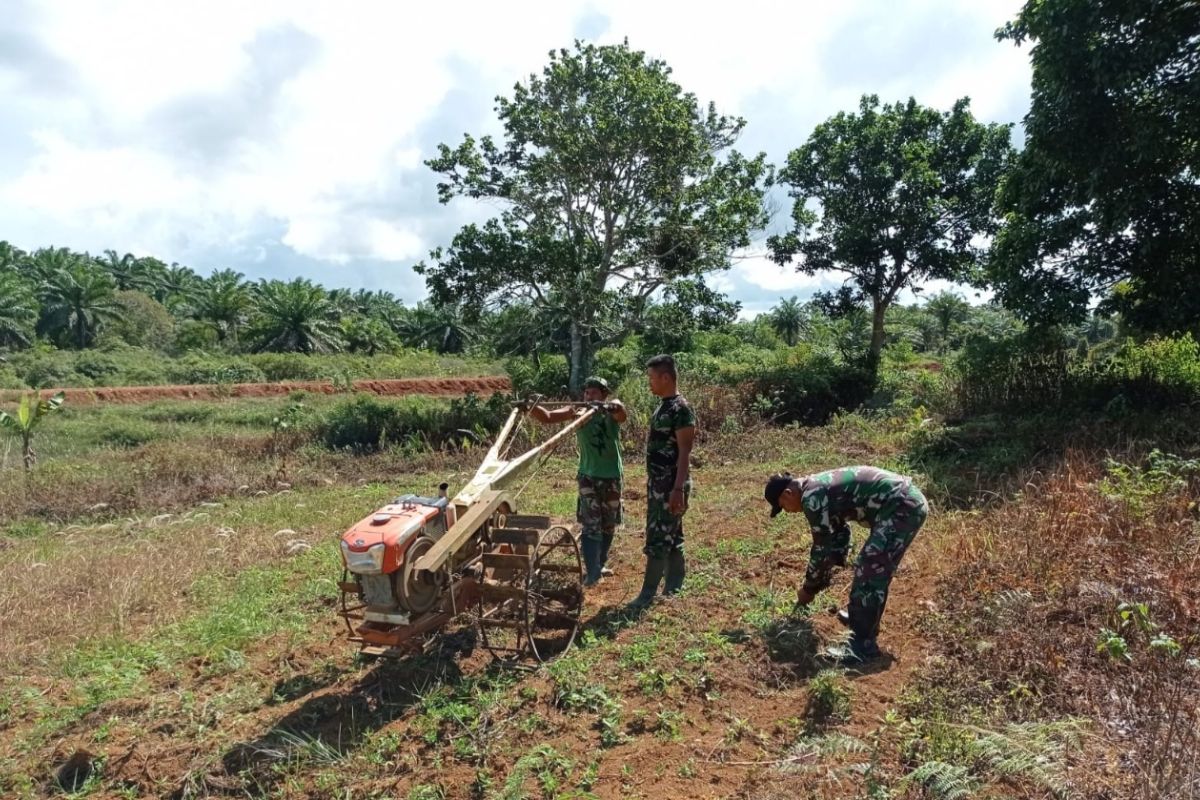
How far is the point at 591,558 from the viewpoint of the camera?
5.94 metres

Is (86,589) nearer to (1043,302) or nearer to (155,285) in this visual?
(1043,302)

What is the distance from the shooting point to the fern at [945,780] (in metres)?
2.94

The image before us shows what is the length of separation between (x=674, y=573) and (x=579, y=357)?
1090 cm

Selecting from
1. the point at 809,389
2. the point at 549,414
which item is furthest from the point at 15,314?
the point at 549,414

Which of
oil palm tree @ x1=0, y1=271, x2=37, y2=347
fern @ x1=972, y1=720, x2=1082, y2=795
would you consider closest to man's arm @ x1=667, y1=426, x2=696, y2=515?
fern @ x1=972, y1=720, x2=1082, y2=795

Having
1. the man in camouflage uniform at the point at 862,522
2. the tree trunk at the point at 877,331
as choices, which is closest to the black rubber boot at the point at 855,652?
the man in camouflage uniform at the point at 862,522

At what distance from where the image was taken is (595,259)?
53.0ft

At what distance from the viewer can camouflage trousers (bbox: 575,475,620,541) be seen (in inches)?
225

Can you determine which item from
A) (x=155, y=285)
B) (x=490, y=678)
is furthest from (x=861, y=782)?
(x=155, y=285)

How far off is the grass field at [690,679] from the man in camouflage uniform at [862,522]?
0.90ft

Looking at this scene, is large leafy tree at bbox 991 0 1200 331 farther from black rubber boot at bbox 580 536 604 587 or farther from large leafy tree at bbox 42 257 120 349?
large leafy tree at bbox 42 257 120 349

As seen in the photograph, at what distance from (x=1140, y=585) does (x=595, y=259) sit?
1285 centimetres

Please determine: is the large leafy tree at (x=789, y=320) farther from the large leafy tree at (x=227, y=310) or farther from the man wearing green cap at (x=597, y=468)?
the man wearing green cap at (x=597, y=468)

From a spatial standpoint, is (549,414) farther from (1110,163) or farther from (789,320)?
(789,320)
